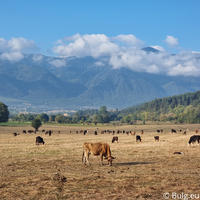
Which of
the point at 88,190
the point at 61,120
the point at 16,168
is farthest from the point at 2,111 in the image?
the point at 88,190

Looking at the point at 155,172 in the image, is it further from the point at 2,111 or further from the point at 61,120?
the point at 61,120

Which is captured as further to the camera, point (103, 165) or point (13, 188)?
point (103, 165)

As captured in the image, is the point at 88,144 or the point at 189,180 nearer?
the point at 189,180

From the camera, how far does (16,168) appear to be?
2181cm

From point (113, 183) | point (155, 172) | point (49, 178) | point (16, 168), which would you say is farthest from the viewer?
point (16, 168)


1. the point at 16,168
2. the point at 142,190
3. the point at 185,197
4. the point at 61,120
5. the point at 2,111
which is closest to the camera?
the point at 185,197

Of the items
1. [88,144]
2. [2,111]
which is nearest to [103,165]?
[88,144]

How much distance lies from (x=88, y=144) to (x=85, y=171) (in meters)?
2.88

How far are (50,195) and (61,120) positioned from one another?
180078 mm

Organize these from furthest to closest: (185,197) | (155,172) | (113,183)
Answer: (155,172) → (113,183) → (185,197)

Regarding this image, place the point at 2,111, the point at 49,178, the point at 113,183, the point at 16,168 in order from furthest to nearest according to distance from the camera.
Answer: the point at 2,111
the point at 16,168
the point at 49,178
the point at 113,183

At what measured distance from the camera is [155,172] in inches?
767

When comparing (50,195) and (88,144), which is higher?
(88,144)

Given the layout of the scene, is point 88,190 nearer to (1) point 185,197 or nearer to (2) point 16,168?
(1) point 185,197
